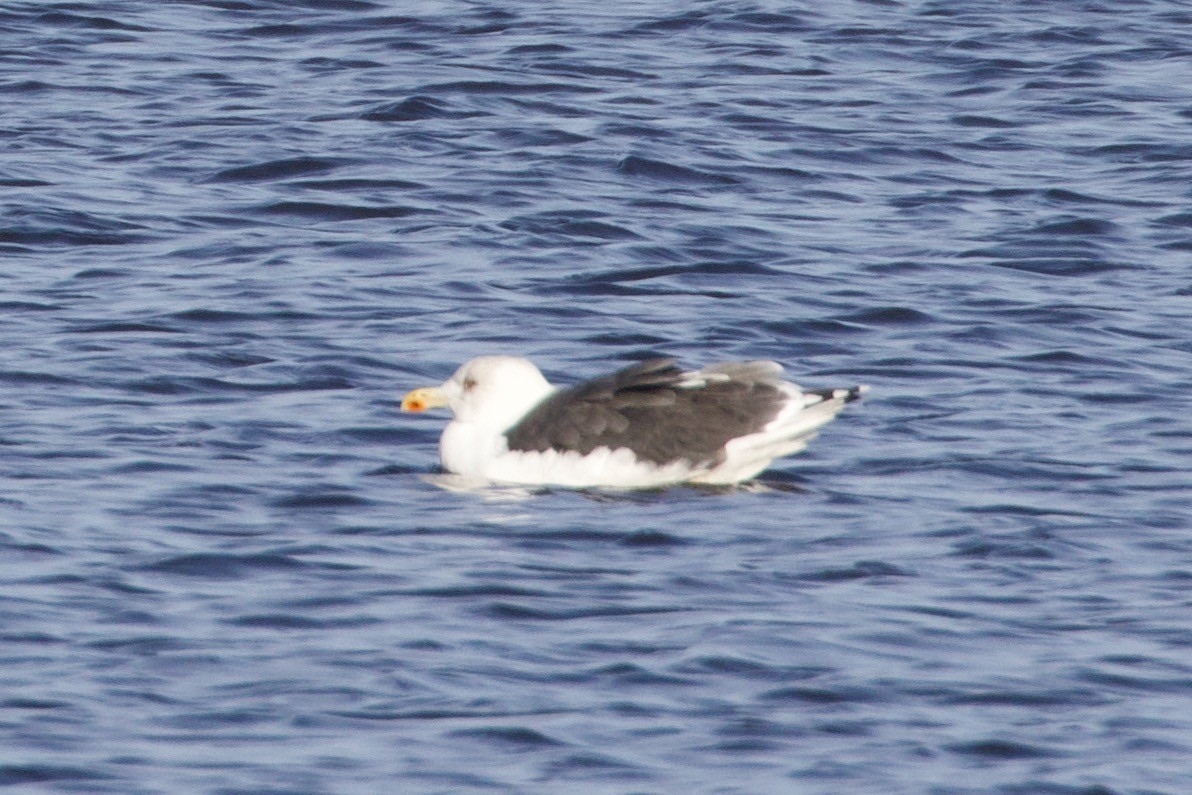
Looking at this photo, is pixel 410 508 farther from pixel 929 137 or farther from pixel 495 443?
pixel 929 137

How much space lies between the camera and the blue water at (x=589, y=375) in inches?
364

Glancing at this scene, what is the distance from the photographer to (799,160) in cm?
2053

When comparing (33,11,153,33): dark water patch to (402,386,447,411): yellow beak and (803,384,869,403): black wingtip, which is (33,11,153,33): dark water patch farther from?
(803,384,869,403): black wingtip

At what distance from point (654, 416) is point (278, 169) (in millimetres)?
7672

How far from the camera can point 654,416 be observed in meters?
12.9

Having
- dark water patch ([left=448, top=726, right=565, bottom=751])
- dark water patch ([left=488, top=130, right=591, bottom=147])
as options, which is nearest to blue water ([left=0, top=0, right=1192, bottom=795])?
dark water patch ([left=448, top=726, right=565, bottom=751])

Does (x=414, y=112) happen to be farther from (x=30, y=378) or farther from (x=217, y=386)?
(x=30, y=378)

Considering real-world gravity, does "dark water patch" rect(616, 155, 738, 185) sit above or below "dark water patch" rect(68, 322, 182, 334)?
above

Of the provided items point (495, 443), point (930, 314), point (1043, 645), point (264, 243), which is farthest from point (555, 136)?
point (1043, 645)

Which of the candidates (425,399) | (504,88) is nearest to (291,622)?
(425,399)

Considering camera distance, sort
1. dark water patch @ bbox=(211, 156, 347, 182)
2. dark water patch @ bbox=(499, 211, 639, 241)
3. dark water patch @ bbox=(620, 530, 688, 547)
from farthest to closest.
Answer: dark water patch @ bbox=(211, 156, 347, 182) < dark water patch @ bbox=(499, 211, 639, 241) < dark water patch @ bbox=(620, 530, 688, 547)

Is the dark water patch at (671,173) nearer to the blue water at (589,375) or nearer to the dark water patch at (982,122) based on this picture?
the blue water at (589,375)

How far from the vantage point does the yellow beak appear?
13438 millimetres

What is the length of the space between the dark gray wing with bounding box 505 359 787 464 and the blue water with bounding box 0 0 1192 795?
0.28 meters
